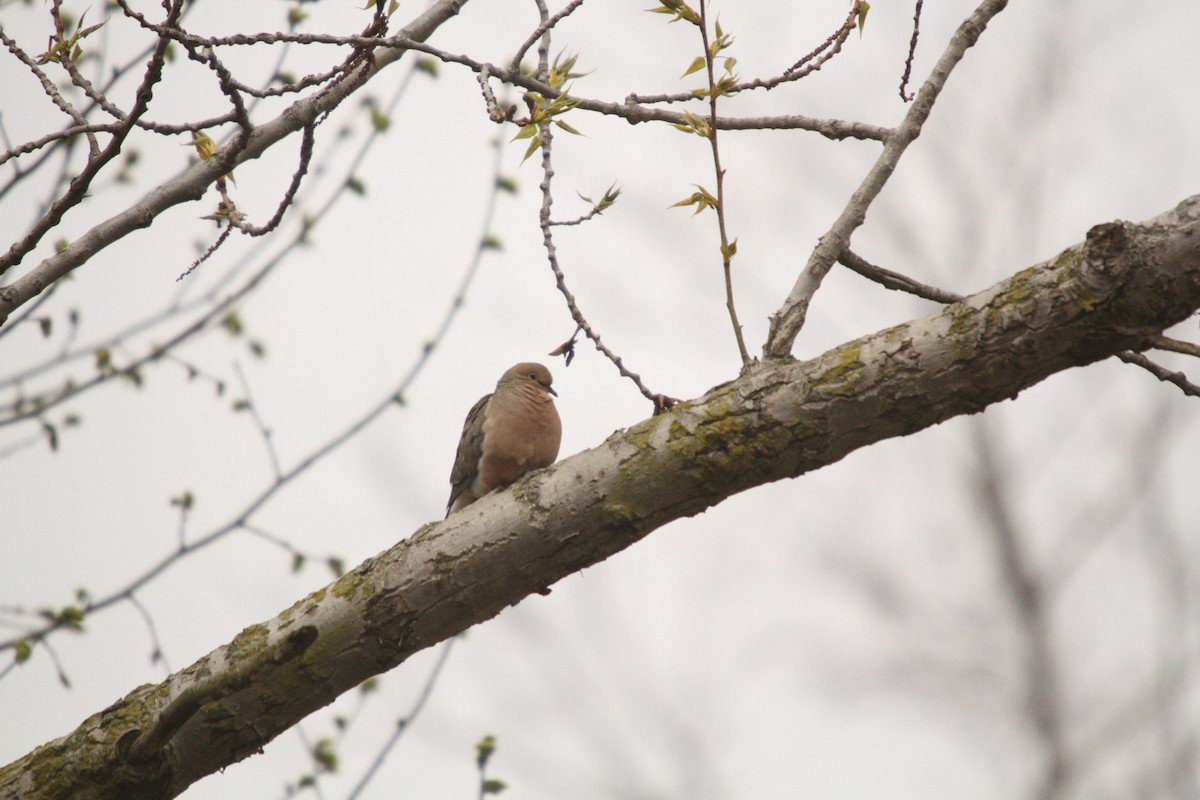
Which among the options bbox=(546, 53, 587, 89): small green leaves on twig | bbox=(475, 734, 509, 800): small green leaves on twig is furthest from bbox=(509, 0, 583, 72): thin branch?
bbox=(475, 734, 509, 800): small green leaves on twig

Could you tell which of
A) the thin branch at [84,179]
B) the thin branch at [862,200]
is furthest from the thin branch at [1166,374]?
the thin branch at [84,179]

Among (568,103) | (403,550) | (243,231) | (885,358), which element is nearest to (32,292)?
(243,231)

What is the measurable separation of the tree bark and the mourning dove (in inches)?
56.2

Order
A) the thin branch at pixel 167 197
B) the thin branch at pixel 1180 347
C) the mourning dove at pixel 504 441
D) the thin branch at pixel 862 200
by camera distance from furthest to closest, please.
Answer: the mourning dove at pixel 504 441 → the thin branch at pixel 167 197 → the thin branch at pixel 862 200 → the thin branch at pixel 1180 347

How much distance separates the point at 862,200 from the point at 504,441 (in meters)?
1.80

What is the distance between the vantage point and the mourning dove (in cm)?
436

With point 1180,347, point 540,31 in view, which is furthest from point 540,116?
point 1180,347

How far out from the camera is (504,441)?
14.2ft

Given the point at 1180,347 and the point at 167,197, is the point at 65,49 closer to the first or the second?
the point at 167,197

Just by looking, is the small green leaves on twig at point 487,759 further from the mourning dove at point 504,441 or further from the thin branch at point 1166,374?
the thin branch at point 1166,374

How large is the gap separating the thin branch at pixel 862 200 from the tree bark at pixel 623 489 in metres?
0.13

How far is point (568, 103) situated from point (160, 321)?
8.54ft

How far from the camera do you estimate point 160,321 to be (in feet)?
16.3

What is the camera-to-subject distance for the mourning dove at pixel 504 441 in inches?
171
